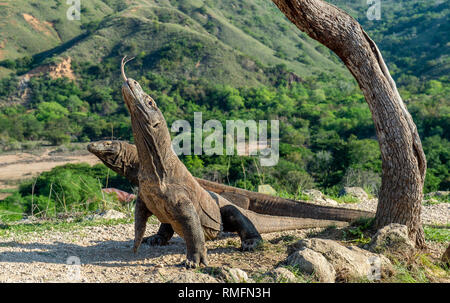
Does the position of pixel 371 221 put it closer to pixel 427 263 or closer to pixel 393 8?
pixel 427 263

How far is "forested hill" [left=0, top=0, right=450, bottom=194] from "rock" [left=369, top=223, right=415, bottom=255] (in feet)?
79.6

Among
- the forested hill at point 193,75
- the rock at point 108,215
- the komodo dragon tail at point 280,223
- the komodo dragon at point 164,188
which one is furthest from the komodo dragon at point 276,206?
the forested hill at point 193,75

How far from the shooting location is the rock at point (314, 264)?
3.34 metres

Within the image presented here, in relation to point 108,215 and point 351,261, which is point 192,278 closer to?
point 351,261

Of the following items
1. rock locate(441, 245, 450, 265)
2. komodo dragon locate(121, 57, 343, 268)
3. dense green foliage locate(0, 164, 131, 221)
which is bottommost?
dense green foliage locate(0, 164, 131, 221)

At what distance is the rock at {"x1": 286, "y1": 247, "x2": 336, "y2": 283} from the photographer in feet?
11.0

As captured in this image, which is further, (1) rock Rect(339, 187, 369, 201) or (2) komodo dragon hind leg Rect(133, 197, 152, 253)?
(1) rock Rect(339, 187, 369, 201)

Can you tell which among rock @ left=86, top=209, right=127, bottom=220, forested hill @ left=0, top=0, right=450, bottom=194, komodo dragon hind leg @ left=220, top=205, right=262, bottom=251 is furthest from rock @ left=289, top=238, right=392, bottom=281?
forested hill @ left=0, top=0, right=450, bottom=194

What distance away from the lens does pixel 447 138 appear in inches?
1436

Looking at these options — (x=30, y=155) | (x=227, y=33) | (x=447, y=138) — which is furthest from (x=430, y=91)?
(x=30, y=155)

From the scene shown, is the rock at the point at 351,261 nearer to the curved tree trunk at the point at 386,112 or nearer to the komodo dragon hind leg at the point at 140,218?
the curved tree trunk at the point at 386,112

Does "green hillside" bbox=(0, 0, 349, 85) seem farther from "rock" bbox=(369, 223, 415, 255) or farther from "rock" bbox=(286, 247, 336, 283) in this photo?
"rock" bbox=(286, 247, 336, 283)

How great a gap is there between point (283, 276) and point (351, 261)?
26.5 inches
